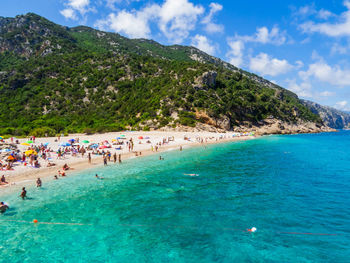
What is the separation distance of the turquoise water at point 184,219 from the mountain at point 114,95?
1821 inches

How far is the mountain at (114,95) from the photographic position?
2844 inches

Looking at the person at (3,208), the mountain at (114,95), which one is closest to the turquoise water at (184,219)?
the person at (3,208)

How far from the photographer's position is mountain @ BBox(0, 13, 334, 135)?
237 ft

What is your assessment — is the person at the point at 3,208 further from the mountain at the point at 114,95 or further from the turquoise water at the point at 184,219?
the mountain at the point at 114,95

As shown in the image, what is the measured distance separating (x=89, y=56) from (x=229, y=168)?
353 feet

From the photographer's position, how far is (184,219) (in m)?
13.0

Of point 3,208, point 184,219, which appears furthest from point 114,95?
point 184,219

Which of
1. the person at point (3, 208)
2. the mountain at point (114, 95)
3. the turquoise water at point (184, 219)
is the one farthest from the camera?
the mountain at point (114, 95)

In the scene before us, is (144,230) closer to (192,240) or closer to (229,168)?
(192,240)

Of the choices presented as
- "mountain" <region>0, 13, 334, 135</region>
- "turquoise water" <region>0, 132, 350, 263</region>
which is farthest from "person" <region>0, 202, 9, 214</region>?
"mountain" <region>0, 13, 334, 135</region>

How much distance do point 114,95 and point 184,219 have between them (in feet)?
276

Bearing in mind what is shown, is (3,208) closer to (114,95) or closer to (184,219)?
(184,219)

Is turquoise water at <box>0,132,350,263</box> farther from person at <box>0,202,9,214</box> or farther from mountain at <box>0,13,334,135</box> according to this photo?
mountain at <box>0,13,334,135</box>

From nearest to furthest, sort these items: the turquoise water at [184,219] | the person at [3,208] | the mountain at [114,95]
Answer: the turquoise water at [184,219] → the person at [3,208] → the mountain at [114,95]
